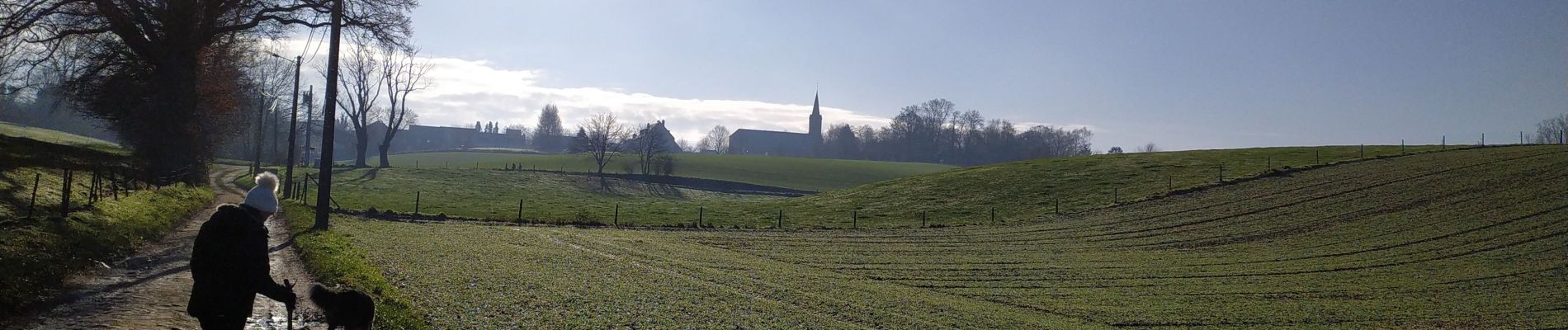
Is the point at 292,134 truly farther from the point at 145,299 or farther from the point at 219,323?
the point at 219,323

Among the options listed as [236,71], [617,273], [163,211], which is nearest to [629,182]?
[236,71]

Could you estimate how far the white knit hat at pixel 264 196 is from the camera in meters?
6.36

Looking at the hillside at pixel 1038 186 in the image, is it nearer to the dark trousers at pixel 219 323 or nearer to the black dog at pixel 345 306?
the black dog at pixel 345 306

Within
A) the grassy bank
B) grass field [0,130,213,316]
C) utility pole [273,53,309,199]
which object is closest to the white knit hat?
the grassy bank

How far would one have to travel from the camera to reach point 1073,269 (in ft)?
80.9

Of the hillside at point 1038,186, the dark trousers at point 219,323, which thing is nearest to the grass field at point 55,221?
the dark trousers at point 219,323

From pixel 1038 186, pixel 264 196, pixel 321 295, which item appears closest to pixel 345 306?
pixel 321 295

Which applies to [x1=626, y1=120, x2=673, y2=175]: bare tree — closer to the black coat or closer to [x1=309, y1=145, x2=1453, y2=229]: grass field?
[x1=309, y1=145, x2=1453, y2=229]: grass field

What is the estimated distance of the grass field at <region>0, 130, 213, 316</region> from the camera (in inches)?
414

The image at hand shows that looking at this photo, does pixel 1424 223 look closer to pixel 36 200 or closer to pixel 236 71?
pixel 36 200

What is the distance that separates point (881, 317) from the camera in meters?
13.9

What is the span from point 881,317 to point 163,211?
733 inches

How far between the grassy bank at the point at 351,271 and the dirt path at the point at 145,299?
0.34 meters

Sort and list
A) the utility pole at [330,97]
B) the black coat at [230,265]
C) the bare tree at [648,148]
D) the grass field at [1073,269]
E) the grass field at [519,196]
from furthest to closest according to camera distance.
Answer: the bare tree at [648,148]
the grass field at [519,196]
the utility pole at [330,97]
the grass field at [1073,269]
the black coat at [230,265]
